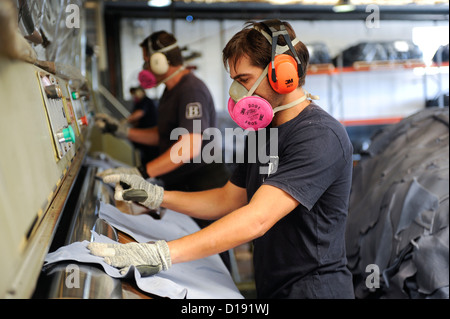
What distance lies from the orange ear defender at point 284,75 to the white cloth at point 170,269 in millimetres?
631

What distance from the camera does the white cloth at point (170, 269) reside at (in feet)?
3.67

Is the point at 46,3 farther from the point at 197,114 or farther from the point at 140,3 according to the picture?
the point at 140,3

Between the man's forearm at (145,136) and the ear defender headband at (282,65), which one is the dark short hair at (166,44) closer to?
the man's forearm at (145,136)

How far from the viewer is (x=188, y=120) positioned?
8.55 ft

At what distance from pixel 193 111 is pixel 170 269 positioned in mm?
1348

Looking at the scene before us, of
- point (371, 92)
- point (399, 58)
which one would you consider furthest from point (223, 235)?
point (371, 92)

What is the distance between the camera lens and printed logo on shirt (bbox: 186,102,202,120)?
8.60 feet

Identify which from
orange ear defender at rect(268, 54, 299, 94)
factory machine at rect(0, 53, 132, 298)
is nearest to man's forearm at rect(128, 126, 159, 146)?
factory machine at rect(0, 53, 132, 298)

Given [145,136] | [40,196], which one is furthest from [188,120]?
[40,196]

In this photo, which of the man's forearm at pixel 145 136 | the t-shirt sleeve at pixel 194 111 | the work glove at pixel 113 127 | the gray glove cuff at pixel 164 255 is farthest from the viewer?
the work glove at pixel 113 127

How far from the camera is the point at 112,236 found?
4.64 feet

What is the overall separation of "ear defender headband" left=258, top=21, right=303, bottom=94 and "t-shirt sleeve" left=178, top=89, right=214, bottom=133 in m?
1.14

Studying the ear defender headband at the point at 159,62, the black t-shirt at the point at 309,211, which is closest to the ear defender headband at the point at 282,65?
the black t-shirt at the point at 309,211
